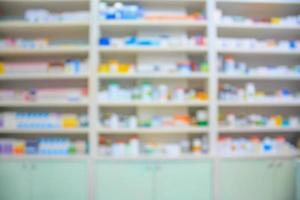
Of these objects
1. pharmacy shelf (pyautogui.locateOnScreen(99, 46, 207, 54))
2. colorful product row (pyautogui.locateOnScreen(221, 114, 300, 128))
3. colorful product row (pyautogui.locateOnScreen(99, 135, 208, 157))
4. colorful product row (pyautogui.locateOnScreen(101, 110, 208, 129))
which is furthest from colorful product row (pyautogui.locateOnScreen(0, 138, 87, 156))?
colorful product row (pyautogui.locateOnScreen(221, 114, 300, 128))

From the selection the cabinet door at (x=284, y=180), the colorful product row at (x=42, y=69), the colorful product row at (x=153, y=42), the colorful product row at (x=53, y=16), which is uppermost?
the colorful product row at (x=53, y=16)

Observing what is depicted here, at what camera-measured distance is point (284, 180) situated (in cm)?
263

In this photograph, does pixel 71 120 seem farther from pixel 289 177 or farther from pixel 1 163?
pixel 289 177

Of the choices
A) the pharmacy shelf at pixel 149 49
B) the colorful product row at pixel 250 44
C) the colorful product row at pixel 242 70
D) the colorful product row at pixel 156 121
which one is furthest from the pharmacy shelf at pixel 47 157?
the colorful product row at pixel 250 44

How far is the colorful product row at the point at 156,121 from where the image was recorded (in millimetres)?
2568

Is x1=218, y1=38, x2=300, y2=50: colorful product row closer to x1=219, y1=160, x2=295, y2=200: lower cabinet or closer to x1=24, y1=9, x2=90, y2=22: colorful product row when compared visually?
x1=219, y1=160, x2=295, y2=200: lower cabinet

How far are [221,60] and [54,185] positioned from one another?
2512 mm

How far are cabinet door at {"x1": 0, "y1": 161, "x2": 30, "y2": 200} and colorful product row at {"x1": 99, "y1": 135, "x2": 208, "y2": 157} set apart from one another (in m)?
0.91

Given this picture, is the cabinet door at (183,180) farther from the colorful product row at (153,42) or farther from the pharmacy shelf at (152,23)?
the pharmacy shelf at (152,23)

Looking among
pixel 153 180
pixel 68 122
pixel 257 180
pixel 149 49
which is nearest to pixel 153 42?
pixel 149 49

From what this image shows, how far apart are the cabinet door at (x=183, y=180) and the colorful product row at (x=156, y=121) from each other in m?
0.45

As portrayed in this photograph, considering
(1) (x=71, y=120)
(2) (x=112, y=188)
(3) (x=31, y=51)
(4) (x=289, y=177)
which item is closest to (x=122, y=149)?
(2) (x=112, y=188)

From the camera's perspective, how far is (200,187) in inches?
99.5

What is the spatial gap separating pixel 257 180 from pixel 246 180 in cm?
14
